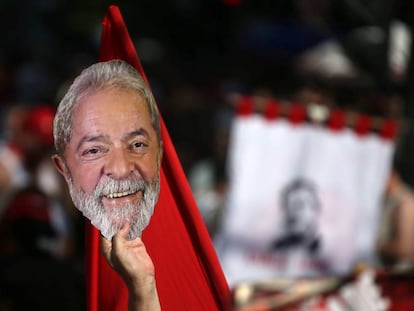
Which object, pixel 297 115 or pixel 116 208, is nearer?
pixel 116 208

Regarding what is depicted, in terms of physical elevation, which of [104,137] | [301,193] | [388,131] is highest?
[388,131]

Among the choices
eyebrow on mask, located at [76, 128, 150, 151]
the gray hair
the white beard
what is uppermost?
the gray hair

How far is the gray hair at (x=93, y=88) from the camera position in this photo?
6.82ft

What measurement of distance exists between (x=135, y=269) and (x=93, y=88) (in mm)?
358

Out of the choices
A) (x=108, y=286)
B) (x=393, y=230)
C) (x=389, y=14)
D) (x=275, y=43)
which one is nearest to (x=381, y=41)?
(x=389, y=14)

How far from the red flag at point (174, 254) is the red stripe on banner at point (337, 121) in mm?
3933

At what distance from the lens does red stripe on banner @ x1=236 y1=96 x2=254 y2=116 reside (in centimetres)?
607

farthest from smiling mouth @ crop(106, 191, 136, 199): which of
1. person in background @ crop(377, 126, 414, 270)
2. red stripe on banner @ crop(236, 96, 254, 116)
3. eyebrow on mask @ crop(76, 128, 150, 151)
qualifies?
red stripe on banner @ crop(236, 96, 254, 116)

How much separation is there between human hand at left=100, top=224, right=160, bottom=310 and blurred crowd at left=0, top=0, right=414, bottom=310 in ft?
5.91

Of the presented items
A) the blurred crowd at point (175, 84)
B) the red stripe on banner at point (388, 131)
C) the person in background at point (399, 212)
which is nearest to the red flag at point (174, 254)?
the blurred crowd at point (175, 84)

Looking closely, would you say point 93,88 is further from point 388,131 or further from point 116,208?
point 388,131

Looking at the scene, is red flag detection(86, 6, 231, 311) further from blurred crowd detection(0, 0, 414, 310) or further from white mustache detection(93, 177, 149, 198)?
blurred crowd detection(0, 0, 414, 310)

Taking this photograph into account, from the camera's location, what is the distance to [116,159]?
2.04 meters

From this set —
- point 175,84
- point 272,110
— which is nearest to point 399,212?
point 272,110
